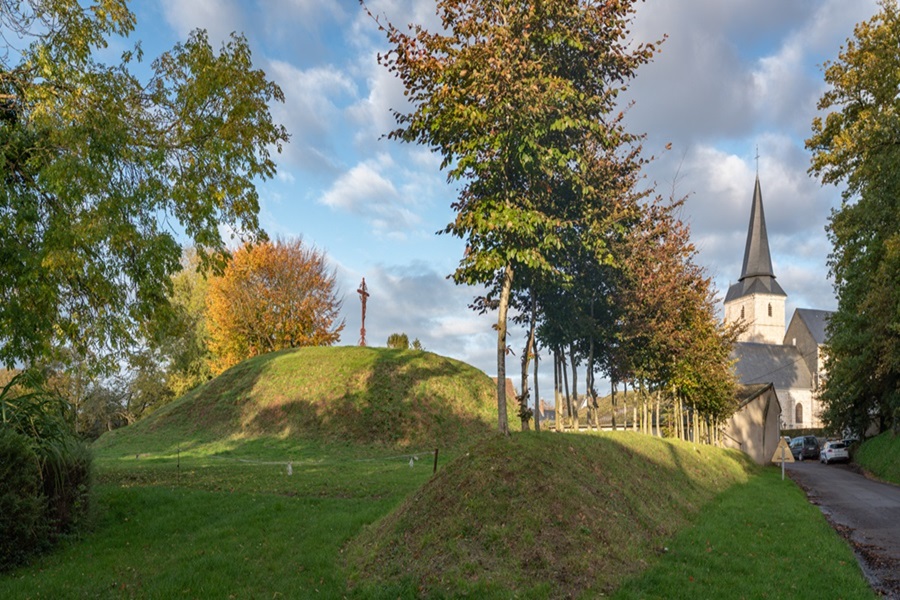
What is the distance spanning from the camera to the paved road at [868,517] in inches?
427

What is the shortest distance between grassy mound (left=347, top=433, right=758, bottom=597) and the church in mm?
81300

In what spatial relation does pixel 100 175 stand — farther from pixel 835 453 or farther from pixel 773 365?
pixel 773 365

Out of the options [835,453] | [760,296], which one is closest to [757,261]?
[760,296]

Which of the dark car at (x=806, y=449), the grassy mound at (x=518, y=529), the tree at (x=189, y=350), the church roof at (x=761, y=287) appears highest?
the church roof at (x=761, y=287)

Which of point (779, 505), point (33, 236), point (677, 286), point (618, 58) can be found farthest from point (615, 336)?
point (33, 236)

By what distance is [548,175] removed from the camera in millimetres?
14164

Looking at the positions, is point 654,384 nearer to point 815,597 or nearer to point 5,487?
point 815,597

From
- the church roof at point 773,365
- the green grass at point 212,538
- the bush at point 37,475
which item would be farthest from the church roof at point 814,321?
the bush at point 37,475

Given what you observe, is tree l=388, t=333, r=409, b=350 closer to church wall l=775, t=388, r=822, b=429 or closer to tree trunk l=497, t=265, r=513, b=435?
tree trunk l=497, t=265, r=513, b=435

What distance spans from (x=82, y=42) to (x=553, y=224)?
10474 mm

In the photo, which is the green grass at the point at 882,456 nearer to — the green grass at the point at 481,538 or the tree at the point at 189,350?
the green grass at the point at 481,538

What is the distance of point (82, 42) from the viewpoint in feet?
44.8

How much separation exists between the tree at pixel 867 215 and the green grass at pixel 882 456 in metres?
1.25

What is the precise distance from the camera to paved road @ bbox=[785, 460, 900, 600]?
427 inches
